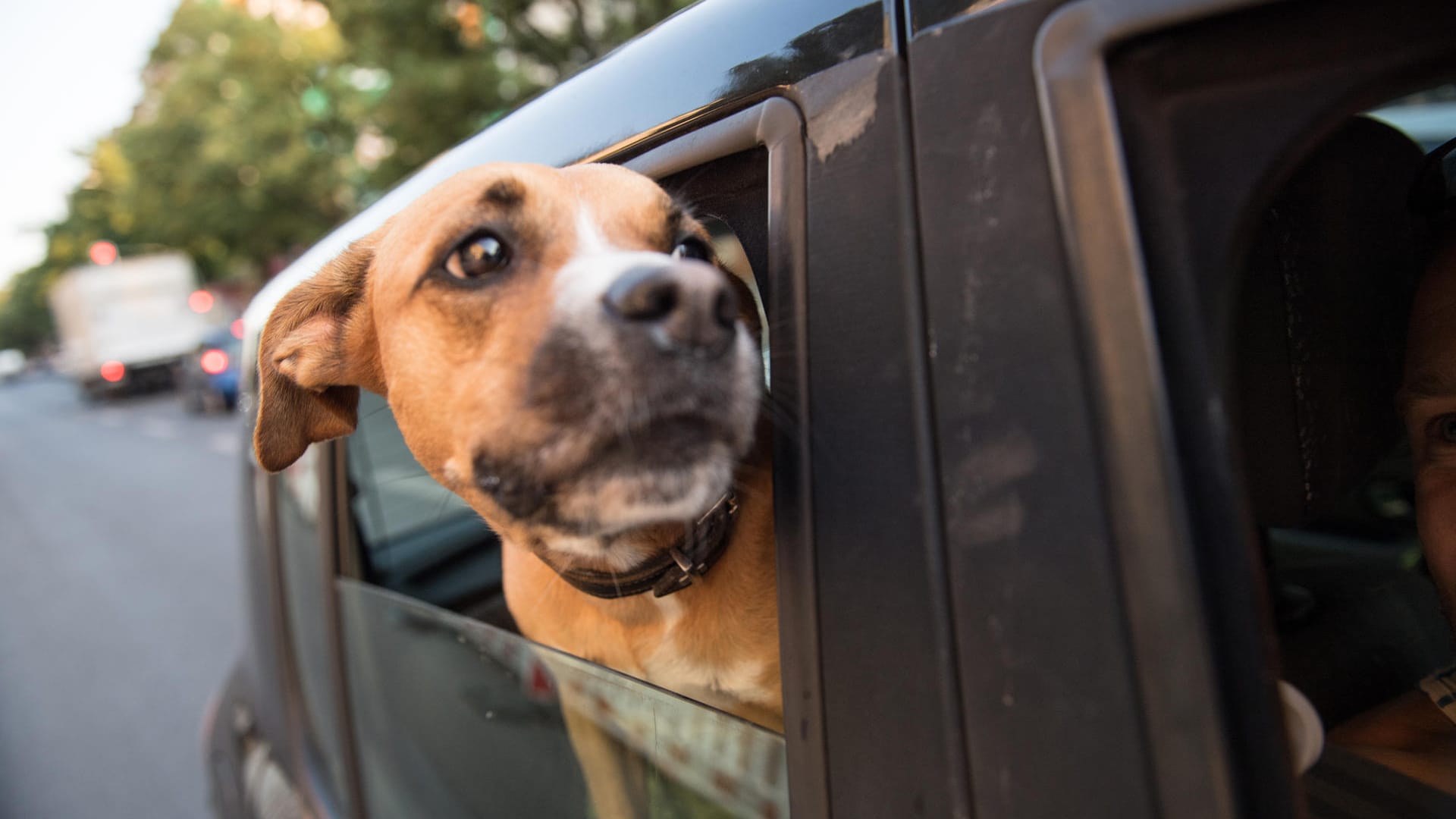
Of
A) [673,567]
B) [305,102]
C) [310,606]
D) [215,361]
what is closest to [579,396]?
[673,567]

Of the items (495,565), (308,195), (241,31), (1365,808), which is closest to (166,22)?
(241,31)

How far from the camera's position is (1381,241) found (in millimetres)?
1229

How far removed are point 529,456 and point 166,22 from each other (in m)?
38.4

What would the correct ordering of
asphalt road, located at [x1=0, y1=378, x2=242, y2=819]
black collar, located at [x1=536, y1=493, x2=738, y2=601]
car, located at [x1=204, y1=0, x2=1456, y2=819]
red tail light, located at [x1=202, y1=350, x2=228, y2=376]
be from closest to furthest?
car, located at [x1=204, y1=0, x2=1456, y2=819]
black collar, located at [x1=536, y1=493, x2=738, y2=601]
asphalt road, located at [x1=0, y1=378, x2=242, y2=819]
red tail light, located at [x1=202, y1=350, x2=228, y2=376]

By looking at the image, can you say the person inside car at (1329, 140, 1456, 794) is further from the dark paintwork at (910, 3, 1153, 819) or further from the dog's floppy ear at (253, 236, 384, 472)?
the dog's floppy ear at (253, 236, 384, 472)

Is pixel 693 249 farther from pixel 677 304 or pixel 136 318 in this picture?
pixel 136 318

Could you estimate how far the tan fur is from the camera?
1.24 meters

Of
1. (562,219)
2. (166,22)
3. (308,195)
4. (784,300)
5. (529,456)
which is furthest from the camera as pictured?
(166,22)

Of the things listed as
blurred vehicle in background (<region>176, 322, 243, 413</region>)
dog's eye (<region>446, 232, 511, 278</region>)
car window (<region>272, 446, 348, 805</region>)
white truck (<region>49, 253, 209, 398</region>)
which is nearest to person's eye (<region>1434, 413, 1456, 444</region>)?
dog's eye (<region>446, 232, 511, 278</region>)

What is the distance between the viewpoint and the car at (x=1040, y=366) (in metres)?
0.69

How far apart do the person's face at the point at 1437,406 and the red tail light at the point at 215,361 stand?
17101mm

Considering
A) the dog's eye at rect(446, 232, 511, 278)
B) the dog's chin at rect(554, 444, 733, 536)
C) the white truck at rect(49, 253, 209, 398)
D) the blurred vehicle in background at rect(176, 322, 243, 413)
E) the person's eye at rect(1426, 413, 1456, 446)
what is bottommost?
the dog's chin at rect(554, 444, 733, 536)

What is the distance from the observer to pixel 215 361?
14969 millimetres

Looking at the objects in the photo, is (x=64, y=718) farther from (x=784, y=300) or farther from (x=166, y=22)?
(x=166, y=22)
